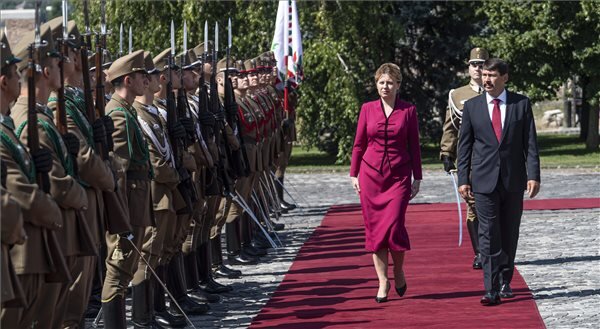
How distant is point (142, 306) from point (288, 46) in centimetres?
1395

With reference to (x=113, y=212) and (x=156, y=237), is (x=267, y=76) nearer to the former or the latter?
(x=156, y=237)

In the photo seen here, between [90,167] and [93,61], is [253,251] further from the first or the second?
[90,167]

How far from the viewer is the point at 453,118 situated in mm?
13680

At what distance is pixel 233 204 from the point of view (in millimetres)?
14500

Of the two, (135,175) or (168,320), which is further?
(168,320)

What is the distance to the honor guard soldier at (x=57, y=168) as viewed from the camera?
7246 millimetres

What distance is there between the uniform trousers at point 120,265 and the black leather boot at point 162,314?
0.96 meters

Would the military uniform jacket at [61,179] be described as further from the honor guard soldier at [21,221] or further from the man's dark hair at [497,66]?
the man's dark hair at [497,66]

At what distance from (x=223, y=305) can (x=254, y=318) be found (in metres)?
0.92

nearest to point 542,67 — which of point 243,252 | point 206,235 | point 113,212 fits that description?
point 243,252

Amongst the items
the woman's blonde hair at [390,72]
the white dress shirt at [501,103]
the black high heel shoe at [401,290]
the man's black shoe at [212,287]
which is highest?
the woman's blonde hair at [390,72]

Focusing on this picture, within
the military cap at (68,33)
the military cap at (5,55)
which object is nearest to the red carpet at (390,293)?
the military cap at (68,33)

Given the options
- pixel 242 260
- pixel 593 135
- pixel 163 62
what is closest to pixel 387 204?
pixel 163 62

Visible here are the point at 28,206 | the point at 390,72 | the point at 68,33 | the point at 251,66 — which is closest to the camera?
the point at 28,206
